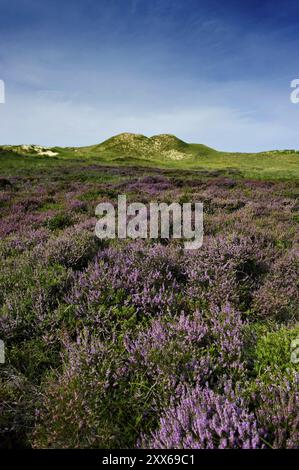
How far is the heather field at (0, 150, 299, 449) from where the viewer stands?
205 centimetres

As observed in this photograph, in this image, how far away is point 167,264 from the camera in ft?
14.2

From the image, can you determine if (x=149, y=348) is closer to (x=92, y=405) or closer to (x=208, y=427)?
(x=92, y=405)

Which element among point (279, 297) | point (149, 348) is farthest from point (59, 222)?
point (149, 348)

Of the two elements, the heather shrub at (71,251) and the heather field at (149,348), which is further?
the heather shrub at (71,251)

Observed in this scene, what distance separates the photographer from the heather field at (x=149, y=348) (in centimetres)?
205

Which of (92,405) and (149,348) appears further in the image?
(149,348)

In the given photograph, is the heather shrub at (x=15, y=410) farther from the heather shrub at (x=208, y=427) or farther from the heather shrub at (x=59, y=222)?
the heather shrub at (x=59, y=222)

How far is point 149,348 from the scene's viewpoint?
2.65 metres

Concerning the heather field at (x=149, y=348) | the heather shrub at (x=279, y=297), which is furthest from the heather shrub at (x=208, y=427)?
the heather shrub at (x=279, y=297)

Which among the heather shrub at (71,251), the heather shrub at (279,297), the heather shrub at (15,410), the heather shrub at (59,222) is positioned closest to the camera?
the heather shrub at (15,410)

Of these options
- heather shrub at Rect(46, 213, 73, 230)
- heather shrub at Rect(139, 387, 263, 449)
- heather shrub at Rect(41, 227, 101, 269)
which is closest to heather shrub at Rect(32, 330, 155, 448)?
heather shrub at Rect(139, 387, 263, 449)

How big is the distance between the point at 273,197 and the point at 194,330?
10.2 metres

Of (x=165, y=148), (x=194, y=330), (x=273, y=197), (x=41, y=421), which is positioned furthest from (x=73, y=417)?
(x=165, y=148)
